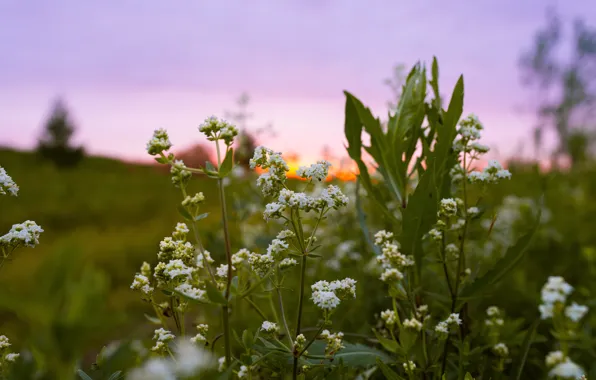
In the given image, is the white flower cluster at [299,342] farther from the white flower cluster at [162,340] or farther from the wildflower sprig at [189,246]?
the white flower cluster at [162,340]

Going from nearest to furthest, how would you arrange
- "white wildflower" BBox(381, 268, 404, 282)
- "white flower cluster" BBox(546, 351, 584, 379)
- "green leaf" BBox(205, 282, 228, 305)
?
1. "white flower cluster" BBox(546, 351, 584, 379)
2. "green leaf" BBox(205, 282, 228, 305)
3. "white wildflower" BBox(381, 268, 404, 282)

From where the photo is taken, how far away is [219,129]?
1438 mm

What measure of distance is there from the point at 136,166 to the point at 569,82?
20734mm

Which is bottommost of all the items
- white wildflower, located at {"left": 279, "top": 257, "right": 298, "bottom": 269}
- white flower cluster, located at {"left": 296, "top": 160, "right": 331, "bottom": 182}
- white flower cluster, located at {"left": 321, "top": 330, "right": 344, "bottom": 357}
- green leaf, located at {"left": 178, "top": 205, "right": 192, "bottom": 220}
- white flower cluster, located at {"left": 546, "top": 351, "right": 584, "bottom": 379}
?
white flower cluster, located at {"left": 321, "top": 330, "right": 344, "bottom": 357}

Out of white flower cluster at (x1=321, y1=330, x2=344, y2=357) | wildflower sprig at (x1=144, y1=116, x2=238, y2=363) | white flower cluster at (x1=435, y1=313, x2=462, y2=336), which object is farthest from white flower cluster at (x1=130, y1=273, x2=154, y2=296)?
white flower cluster at (x1=435, y1=313, x2=462, y2=336)

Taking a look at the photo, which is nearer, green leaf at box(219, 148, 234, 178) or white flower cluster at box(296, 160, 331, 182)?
green leaf at box(219, 148, 234, 178)

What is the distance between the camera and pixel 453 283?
205 centimetres

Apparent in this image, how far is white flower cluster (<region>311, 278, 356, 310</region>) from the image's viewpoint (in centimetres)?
144

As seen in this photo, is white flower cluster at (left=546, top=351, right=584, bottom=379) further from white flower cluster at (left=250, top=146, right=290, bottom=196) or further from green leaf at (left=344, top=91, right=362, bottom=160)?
green leaf at (left=344, top=91, right=362, bottom=160)

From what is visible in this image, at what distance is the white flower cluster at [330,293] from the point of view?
1437 mm

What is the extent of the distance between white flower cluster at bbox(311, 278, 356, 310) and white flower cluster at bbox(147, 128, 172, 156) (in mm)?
596

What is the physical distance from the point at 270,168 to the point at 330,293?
1.44ft

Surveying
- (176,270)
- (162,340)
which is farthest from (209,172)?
(162,340)

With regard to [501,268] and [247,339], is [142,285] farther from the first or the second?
[501,268]
